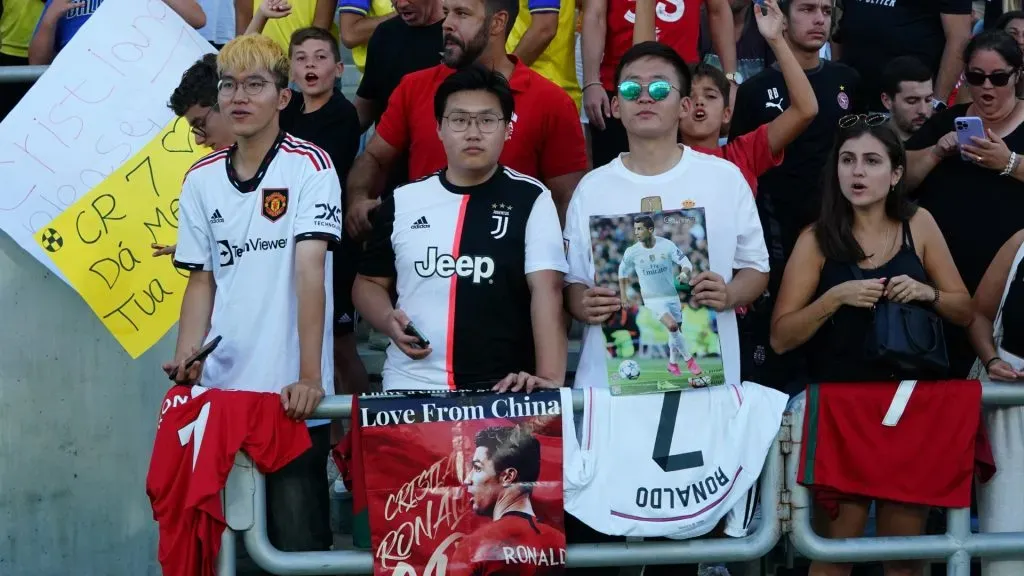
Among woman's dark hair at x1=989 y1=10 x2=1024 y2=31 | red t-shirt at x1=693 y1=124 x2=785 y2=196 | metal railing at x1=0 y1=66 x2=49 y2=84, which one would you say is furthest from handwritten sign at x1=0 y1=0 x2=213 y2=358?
woman's dark hair at x1=989 y1=10 x2=1024 y2=31

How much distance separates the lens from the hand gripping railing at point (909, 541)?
184 inches

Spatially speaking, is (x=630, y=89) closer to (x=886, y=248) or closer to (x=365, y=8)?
(x=886, y=248)

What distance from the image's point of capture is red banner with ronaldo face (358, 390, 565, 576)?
4.56m

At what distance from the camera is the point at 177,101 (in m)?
5.70

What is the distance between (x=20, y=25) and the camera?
7.20 m

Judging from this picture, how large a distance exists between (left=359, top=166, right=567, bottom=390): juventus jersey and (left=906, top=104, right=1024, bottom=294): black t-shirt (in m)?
1.78

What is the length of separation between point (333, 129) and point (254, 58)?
1.10 m

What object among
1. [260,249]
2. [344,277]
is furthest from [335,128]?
[260,249]

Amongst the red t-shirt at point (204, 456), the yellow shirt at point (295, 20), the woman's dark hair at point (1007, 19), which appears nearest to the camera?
the red t-shirt at point (204, 456)

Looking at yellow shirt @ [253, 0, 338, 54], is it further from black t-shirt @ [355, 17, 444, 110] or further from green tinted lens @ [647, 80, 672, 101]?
green tinted lens @ [647, 80, 672, 101]

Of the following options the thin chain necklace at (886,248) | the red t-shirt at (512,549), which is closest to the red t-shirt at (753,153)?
the thin chain necklace at (886,248)

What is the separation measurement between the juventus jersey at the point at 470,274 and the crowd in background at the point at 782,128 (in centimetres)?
14

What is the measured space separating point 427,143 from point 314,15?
1.79 m

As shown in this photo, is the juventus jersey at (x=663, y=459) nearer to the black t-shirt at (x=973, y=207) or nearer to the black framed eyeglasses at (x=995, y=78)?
the black t-shirt at (x=973, y=207)
